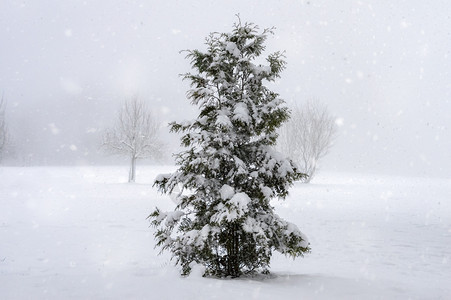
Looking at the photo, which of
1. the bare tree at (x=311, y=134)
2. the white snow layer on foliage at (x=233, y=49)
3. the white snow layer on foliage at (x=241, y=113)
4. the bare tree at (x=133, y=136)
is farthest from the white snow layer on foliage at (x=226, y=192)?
the bare tree at (x=311, y=134)

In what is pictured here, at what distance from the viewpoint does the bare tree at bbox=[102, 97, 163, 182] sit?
3353 cm

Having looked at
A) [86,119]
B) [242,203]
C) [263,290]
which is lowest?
[263,290]

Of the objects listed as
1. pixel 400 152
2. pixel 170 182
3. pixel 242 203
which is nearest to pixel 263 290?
pixel 242 203

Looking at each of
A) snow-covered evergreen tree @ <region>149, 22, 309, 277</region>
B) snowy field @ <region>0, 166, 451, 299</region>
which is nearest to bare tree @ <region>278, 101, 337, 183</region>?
snowy field @ <region>0, 166, 451, 299</region>

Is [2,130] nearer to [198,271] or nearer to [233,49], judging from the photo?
[233,49]

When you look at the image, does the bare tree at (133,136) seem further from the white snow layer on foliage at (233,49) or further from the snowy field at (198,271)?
the white snow layer on foliage at (233,49)

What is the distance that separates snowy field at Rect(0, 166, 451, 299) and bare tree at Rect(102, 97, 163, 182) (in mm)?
14941

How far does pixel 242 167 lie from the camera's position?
18.3ft

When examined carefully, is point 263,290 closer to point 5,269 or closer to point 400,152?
point 5,269

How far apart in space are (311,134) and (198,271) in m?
33.5

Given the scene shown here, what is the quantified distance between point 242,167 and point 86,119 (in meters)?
167

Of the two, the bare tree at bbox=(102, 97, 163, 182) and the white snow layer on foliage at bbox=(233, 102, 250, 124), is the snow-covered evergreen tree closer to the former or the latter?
the white snow layer on foliage at bbox=(233, 102, 250, 124)

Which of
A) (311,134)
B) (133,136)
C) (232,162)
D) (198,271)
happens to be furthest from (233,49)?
(311,134)

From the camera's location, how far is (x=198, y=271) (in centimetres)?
546
